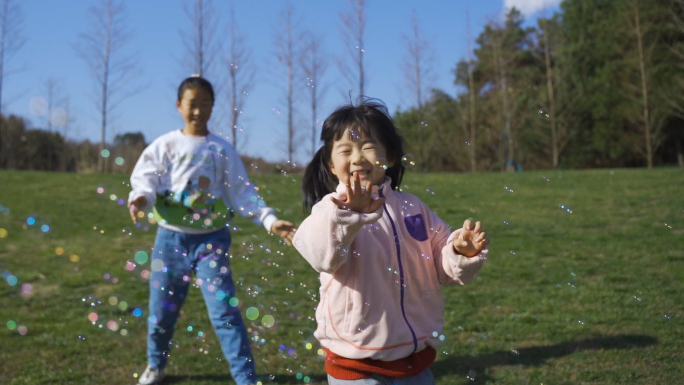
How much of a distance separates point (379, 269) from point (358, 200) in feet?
1.12

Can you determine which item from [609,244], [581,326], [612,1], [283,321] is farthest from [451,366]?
[612,1]

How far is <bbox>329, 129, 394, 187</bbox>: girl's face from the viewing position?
6.47 ft

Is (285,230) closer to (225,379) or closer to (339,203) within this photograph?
(225,379)

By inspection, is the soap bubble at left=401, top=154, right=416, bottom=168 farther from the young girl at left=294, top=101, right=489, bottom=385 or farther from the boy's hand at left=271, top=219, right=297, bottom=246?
the boy's hand at left=271, top=219, right=297, bottom=246

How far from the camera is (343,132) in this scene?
6.79 feet

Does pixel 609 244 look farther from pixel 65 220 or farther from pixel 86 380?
pixel 65 220

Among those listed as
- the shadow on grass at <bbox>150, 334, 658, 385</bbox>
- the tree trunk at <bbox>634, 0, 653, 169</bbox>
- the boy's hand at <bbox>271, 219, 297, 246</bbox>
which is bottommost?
the shadow on grass at <bbox>150, 334, 658, 385</bbox>

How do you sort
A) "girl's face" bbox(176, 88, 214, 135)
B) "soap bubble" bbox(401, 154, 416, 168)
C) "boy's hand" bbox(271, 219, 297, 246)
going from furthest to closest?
"girl's face" bbox(176, 88, 214, 135)
"boy's hand" bbox(271, 219, 297, 246)
"soap bubble" bbox(401, 154, 416, 168)

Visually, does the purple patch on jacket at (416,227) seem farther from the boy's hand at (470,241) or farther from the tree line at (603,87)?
the tree line at (603,87)

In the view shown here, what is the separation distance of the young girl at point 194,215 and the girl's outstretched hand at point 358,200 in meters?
1.64

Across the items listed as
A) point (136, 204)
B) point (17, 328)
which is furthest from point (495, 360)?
point (17, 328)

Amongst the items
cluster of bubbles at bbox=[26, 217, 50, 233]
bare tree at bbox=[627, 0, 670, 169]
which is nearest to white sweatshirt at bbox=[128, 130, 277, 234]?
cluster of bubbles at bbox=[26, 217, 50, 233]

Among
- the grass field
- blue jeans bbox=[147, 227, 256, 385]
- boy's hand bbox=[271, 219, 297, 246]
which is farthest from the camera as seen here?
the grass field

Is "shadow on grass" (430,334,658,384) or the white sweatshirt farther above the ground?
the white sweatshirt
